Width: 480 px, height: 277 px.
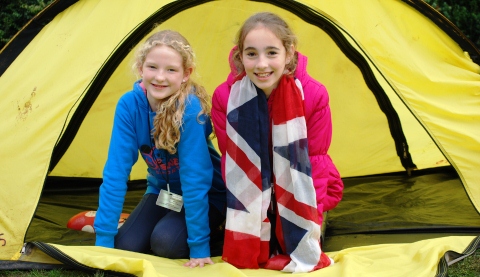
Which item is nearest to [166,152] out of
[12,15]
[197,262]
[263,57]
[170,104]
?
[170,104]

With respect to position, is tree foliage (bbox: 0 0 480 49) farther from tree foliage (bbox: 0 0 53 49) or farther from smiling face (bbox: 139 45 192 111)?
smiling face (bbox: 139 45 192 111)

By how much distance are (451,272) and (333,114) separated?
57.6 inches

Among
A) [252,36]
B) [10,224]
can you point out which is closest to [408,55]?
[252,36]

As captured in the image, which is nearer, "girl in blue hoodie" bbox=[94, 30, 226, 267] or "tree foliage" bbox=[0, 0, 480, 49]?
"girl in blue hoodie" bbox=[94, 30, 226, 267]

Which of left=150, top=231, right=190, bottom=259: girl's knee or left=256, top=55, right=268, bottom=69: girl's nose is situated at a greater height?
left=256, top=55, right=268, bottom=69: girl's nose

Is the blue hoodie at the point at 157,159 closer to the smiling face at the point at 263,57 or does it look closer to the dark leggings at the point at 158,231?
the dark leggings at the point at 158,231

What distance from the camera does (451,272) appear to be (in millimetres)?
2441

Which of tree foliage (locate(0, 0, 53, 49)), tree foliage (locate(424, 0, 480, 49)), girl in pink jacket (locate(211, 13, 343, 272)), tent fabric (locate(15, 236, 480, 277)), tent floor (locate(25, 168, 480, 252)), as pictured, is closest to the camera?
tent fabric (locate(15, 236, 480, 277))

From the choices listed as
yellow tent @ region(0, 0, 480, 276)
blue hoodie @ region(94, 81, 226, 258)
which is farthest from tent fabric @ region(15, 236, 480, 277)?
blue hoodie @ region(94, 81, 226, 258)

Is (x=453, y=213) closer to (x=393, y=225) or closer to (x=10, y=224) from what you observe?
(x=393, y=225)

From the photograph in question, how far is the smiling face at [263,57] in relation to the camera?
2.40 m

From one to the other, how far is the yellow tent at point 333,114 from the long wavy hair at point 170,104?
26 centimetres

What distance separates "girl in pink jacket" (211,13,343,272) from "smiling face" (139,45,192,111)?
6.8 inches

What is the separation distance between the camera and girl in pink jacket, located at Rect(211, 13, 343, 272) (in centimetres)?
243
